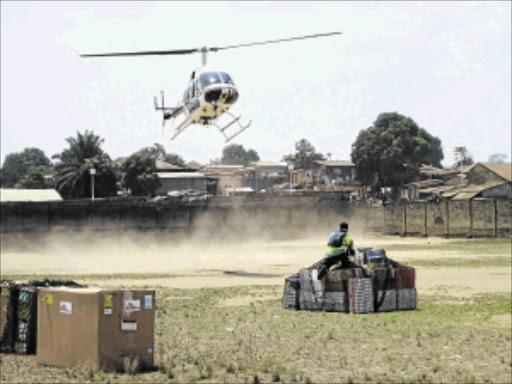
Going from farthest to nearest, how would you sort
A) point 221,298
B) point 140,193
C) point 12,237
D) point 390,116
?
point 390,116 < point 140,193 < point 12,237 < point 221,298

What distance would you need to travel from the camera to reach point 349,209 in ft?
291

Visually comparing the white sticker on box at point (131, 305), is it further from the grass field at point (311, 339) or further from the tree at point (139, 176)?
the tree at point (139, 176)

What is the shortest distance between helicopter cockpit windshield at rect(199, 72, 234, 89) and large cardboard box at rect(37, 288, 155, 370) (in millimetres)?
34779

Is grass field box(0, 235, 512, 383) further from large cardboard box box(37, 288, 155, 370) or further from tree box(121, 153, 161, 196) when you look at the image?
tree box(121, 153, 161, 196)


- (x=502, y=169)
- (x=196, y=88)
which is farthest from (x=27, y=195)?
(x=196, y=88)

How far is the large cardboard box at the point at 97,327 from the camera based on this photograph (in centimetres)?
1545

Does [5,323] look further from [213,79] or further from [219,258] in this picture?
[219,258]

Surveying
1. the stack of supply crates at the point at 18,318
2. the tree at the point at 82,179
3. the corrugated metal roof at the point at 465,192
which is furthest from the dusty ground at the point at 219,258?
the tree at the point at 82,179

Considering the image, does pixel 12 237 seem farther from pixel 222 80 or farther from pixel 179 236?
pixel 222 80

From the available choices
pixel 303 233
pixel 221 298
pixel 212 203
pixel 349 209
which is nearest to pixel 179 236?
pixel 212 203

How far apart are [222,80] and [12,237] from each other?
29778 mm

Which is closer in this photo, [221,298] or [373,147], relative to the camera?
[221,298]

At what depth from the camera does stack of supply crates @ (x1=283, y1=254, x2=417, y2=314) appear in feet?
77.4

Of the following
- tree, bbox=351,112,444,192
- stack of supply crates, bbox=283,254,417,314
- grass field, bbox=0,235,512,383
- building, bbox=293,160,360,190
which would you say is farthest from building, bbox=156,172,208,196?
stack of supply crates, bbox=283,254,417,314
